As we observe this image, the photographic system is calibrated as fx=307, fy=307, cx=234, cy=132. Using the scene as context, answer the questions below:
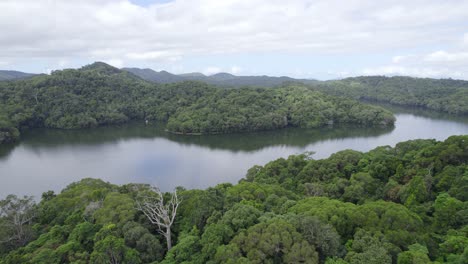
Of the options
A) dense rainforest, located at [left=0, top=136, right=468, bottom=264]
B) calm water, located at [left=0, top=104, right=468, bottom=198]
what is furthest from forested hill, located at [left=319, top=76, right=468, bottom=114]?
dense rainforest, located at [left=0, top=136, right=468, bottom=264]

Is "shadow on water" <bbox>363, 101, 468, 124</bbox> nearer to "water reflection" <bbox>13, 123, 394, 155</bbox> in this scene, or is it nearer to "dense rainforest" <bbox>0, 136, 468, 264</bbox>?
"water reflection" <bbox>13, 123, 394, 155</bbox>

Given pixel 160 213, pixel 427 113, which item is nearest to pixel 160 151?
pixel 160 213

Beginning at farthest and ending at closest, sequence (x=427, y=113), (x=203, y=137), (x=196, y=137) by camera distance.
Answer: (x=427, y=113)
(x=196, y=137)
(x=203, y=137)

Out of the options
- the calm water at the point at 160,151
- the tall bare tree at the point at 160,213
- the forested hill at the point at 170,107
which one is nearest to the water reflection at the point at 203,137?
the calm water at the point at 160,151

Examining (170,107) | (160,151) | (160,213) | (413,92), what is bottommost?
(160,151)

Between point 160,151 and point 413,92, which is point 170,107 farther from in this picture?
point 413,92

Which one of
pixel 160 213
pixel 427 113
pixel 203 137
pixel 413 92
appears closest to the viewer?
pixel 160 213

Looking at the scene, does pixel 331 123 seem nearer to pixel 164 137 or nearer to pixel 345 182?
pixel 164 137
